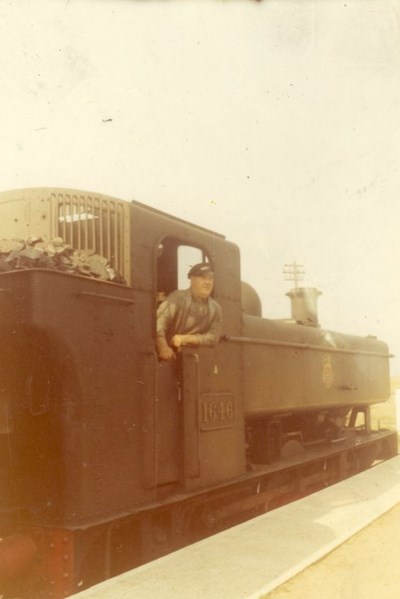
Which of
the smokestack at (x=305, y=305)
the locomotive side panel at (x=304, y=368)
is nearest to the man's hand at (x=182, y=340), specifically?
the locomotive side panel at (x=304, y=368)

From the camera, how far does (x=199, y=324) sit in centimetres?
543

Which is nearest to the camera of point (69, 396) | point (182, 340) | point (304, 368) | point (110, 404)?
point (69, 396)

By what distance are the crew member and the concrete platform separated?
1.50m

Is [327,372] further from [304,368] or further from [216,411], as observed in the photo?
[216,411]

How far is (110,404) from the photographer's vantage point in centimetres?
438

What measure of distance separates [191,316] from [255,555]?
1.94 meters

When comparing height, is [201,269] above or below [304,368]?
above

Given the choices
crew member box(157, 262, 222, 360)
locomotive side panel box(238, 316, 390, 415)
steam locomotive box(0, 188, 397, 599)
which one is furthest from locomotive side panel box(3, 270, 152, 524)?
locomotive side panel box(238, 316, 390, 415)

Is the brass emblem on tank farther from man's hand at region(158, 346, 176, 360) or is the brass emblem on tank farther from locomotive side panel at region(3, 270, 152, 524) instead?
locomotive side panel at region(3, 270, 152, 524)

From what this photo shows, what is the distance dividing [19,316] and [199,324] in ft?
6.03

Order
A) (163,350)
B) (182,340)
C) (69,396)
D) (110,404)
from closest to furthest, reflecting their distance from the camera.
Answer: (69,396) → (110,404) → (163,350) → (182,340)

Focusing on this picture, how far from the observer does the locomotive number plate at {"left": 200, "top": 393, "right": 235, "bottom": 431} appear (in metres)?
5.39

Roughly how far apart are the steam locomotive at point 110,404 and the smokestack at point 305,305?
9.66 feet

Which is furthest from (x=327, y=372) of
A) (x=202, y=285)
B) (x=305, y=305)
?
(x=202, y=285)
